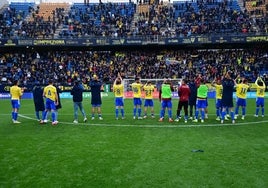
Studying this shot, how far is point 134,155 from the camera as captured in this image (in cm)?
996

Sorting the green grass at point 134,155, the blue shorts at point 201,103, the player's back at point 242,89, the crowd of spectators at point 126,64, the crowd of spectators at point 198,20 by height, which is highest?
the crowd of spectators at point 198,20

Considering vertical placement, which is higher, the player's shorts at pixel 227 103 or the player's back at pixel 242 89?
the player's back at pixel 242 89

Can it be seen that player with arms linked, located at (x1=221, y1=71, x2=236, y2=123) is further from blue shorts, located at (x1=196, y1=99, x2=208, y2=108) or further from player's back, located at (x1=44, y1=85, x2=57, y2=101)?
player's back, located at (x1=44, y1=85, x2=57, y2=101)

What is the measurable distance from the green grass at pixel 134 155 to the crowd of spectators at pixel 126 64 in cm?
2493

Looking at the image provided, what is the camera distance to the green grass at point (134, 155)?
7770mm

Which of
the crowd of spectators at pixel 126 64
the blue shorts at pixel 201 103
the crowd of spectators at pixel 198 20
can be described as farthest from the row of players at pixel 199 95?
the crowd of spectators at pixel 198 20

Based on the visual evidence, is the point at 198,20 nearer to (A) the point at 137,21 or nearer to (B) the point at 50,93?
(A) the point at 137,21

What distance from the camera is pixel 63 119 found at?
18.3m

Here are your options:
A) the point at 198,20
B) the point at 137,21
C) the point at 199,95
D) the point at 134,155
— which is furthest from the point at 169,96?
the point at 137,21

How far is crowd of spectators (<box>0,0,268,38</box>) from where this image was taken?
4269 centimetres

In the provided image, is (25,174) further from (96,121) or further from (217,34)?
(217,34)

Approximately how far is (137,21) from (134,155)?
38.6m

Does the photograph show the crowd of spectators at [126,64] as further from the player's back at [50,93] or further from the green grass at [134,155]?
the green grass at [134,155]

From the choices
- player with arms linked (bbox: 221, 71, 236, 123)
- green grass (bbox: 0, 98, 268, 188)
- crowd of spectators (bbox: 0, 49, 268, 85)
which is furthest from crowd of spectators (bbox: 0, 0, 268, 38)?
green grass (bbox: 0, 98, 268, 188)
